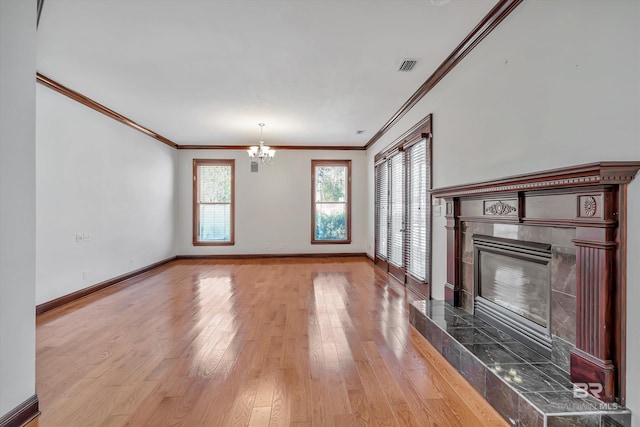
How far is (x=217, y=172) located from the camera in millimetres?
8211

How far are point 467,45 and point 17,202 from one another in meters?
3.74

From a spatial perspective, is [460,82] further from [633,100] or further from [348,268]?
A: [348,268]

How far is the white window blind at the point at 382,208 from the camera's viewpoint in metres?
6.49

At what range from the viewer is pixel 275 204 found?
27.1 ft

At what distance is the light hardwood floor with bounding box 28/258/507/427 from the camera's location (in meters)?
1.95

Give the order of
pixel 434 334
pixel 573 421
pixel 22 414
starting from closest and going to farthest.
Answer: pixel 573 421, pixel 22 414, pixel 434 334


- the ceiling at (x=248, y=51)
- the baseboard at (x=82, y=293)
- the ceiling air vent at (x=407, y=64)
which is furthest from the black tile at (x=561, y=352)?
the baseboard at (x=82, y=293)

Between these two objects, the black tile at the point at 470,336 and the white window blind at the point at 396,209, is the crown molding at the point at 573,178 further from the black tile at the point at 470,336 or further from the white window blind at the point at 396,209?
the white window blind at the point at 396,209

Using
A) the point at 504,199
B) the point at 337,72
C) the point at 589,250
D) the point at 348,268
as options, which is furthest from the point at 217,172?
the point at 589,250

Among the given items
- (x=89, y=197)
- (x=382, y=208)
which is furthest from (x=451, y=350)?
(x=89, y=197)

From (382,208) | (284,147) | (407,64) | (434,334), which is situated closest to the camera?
(434,334)

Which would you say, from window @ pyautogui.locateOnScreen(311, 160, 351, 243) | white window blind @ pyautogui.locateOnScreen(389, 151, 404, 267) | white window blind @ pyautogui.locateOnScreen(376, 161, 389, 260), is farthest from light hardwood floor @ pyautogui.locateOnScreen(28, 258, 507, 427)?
window @ pyautogui.locateOnScreen(311, 160, 351, 243)

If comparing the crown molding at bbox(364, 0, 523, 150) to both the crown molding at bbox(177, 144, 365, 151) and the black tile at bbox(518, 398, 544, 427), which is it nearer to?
the black tile at bbox(518, 398, 544, 427)

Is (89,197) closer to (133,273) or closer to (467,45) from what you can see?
(133,273)
